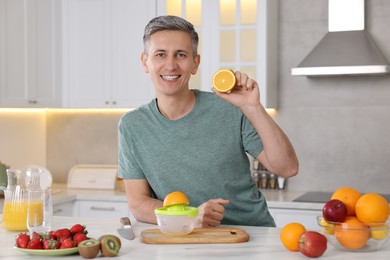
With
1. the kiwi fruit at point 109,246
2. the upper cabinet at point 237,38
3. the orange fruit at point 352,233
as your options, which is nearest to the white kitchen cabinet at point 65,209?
the upper cabinet at point 237,38

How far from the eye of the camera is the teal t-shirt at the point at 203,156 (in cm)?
236

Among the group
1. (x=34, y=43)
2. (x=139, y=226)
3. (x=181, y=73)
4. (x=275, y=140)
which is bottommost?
(x=139, y=226)

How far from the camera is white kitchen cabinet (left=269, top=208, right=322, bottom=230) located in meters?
3.68

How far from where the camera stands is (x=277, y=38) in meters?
4.34

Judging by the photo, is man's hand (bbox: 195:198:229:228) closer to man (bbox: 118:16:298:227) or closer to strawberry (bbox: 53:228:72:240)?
man (bbox: 118:16:298:227)

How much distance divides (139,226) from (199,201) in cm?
28

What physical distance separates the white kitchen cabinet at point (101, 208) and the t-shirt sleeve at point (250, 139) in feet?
6.05

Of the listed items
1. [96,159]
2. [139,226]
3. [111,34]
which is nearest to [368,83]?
[111,34]

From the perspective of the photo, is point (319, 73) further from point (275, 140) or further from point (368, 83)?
point (275, 140)

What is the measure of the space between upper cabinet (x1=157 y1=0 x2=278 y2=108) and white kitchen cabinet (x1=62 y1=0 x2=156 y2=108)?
14.0 inches

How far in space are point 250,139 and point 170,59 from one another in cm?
41

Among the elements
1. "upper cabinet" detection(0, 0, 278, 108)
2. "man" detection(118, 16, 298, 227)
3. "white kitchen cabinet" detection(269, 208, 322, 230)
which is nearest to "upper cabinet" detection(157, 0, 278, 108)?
"upper cabinet" detection(0, 0, 278, 108)

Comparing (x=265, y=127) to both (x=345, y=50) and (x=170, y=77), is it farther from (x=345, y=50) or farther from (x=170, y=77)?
(x=345, y=50)

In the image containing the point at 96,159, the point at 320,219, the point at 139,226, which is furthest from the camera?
the point at 96,159
